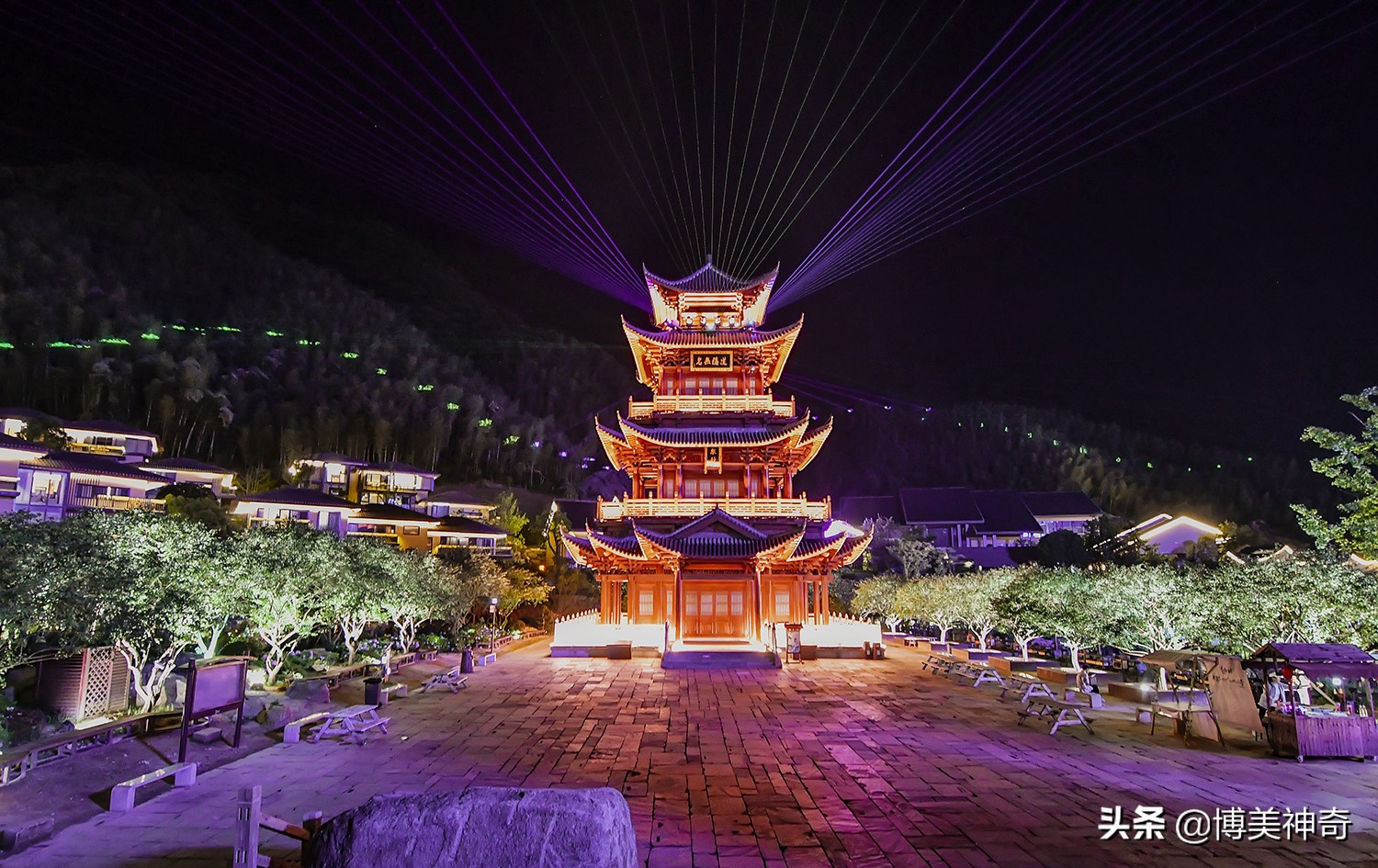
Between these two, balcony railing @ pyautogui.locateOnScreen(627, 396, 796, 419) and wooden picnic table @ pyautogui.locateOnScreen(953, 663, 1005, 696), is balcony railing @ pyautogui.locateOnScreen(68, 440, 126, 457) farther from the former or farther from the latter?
wooden picnic table @ pyautogui.locateOnScreen(953, 663, 1005, 696)

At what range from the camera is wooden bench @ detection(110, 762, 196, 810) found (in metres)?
8.24

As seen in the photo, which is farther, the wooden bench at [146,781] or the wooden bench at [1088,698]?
the wooden bench at [1088,698]

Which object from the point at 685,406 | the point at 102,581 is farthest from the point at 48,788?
the point at 685,406

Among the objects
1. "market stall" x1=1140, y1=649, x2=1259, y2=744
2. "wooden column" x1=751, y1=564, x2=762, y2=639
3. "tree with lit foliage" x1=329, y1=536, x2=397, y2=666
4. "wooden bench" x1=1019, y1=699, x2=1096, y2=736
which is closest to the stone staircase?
"wooden column" x1=751, y1=564, x2=762, y2=639

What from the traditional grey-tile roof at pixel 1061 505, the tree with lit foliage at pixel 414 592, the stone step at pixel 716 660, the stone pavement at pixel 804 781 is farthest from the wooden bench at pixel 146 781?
the traditional grey-tile roof at pixel 1061 505

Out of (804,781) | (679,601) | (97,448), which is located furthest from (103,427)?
(804,781)

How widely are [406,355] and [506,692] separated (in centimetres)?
10947

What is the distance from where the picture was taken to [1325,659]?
36.1 ft

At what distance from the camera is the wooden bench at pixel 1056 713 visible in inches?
508

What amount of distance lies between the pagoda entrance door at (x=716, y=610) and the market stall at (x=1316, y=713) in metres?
18.0

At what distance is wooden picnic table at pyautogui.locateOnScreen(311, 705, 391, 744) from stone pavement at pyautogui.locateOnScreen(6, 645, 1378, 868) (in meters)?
0.36

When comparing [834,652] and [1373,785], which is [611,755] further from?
[834,652]

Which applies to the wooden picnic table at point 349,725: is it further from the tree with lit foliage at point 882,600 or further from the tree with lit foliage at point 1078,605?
the tree with lit foliage at point 882,600

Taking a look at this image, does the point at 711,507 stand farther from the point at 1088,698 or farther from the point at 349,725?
the point at 349,725
